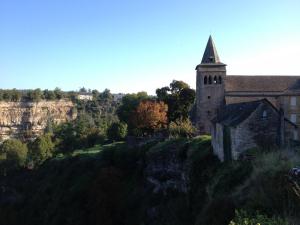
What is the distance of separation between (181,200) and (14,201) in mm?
27477

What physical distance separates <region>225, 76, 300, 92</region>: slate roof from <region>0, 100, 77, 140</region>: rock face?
247 feet

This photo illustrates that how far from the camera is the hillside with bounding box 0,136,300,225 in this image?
14373 mm

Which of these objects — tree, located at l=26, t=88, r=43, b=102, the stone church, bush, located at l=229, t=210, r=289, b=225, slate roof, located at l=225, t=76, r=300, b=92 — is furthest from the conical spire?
tree, located at l=26, t=88, r=43, b=102

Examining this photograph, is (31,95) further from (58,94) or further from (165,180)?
(165,180)

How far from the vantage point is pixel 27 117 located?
105125mm

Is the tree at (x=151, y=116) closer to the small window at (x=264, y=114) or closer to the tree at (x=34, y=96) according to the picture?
the small window at (x=264, y=114)

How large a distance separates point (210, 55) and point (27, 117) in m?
75.7

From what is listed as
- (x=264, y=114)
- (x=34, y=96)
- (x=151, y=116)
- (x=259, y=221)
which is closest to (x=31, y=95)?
(x=34, y=96)

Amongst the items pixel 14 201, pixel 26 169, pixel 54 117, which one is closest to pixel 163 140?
pixel 14 201

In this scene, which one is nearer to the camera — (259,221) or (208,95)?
(259,221)

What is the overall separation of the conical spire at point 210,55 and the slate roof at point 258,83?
2507mm

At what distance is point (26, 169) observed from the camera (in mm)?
62781

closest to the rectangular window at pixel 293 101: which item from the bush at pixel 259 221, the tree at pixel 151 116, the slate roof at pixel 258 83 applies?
the slate roof at pixel 258 83

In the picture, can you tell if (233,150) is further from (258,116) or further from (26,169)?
(26,169)
